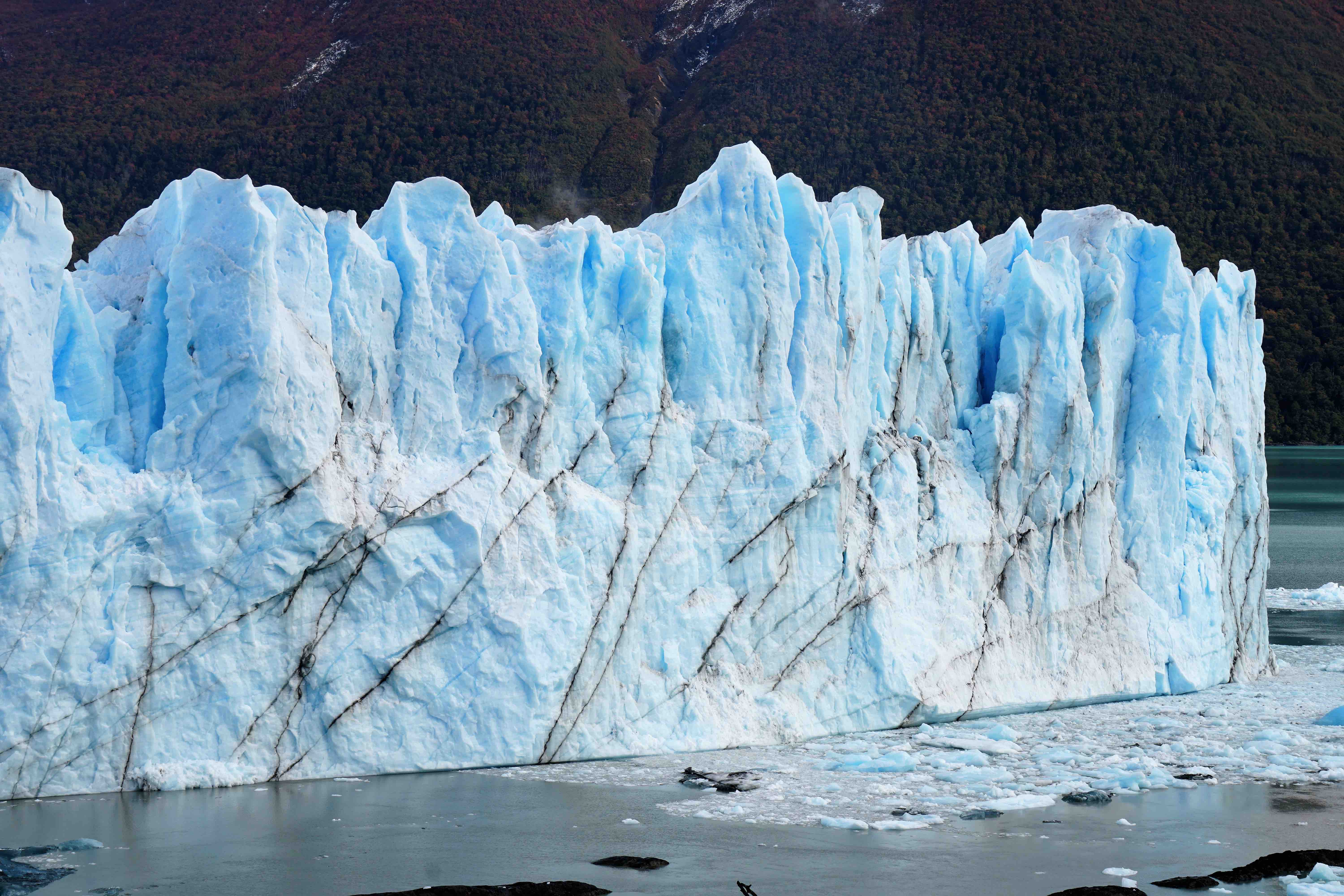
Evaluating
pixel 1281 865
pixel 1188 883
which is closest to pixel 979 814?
pixel 1188 883

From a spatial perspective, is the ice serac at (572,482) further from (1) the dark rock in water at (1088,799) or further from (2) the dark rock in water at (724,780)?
(1) the dark rock in water at (1088,799)

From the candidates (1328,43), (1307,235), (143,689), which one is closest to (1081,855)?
(143,689)

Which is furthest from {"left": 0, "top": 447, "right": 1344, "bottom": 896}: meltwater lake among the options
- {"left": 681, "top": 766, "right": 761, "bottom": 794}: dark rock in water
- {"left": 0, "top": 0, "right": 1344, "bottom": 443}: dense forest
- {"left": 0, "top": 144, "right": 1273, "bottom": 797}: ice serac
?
{"left": 0, "top": 0, "right": 1344, "bottom": 443}: dense forest

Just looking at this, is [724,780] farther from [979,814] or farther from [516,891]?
[516,891]

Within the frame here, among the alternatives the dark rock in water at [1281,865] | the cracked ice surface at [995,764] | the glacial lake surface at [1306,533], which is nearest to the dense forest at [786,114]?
the glacial lake surface at [1306,533]

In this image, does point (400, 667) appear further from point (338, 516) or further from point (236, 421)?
point (236, 421)

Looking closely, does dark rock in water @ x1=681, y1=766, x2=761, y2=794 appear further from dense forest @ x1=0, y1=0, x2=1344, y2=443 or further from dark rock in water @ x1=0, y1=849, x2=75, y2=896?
dense forest @ x1=0, y1=0, x2=1344, y2=443
